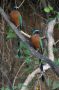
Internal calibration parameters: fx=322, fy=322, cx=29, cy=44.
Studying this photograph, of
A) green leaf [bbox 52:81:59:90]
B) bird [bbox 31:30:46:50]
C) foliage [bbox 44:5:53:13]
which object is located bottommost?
green leaf [bbox 52:81:59:90]

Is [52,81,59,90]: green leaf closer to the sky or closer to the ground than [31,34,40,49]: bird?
closer to the ground

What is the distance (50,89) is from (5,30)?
2.60ft

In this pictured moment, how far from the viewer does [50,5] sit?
3299 millimetres

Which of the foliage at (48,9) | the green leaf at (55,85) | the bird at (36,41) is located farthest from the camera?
the green leaf at (55,85)

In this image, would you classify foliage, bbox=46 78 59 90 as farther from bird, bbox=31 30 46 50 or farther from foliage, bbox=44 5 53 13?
bird, bbox=31 30 46 50

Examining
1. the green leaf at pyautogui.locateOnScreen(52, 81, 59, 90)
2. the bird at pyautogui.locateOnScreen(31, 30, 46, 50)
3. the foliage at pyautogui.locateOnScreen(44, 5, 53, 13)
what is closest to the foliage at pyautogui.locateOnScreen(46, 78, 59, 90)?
the green leaf at pyautogui.locateOnScreen(52, 81, 59, 90)

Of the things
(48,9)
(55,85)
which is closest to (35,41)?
(48,9)

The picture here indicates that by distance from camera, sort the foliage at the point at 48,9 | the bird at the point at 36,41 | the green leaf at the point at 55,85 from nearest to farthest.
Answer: the bird at the point at 36,41 < the foliage at the point at 48,9 < the green leaf at the point at 55,85

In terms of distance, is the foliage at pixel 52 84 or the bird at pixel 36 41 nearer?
the bird at pixel 36 41

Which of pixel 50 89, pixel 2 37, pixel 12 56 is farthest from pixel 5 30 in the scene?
pixel 50 89

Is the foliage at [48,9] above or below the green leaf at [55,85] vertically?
above

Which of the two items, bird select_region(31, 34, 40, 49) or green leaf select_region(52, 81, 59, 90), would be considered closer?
bird select_region(31, 34, 40, 49)

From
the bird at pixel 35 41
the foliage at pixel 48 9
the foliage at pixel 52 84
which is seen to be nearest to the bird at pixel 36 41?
the bird at pixel 35 41

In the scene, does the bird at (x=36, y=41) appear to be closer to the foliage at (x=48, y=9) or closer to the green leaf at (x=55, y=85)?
the foliage at (x=48, y=9)
